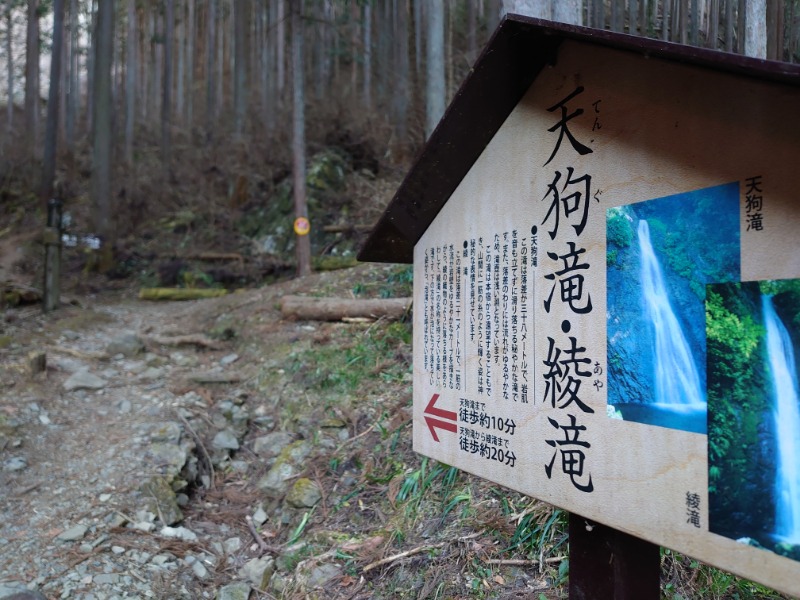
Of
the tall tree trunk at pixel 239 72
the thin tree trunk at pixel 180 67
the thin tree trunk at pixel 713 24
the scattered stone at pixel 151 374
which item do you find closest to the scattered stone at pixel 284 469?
the scattered stone at pixel 151 374

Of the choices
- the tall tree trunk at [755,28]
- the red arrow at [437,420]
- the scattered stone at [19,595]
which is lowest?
the scattered stone at [19,595]

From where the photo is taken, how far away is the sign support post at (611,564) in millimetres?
1716

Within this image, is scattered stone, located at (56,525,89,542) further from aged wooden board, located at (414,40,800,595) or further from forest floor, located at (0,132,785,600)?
aged wooden board, located at (414,40,800,595)

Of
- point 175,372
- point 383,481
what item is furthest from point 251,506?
point 175,372

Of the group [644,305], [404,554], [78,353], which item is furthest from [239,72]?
[644,305]

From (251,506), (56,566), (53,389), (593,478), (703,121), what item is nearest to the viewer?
(703,121)

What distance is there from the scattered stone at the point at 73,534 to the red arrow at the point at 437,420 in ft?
9.70

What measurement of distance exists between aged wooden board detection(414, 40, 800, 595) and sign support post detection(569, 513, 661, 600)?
24 cm

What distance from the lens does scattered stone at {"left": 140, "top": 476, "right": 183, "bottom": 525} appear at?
4.12 meters

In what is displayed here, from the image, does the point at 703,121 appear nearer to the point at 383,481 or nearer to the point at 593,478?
the point at 593,478

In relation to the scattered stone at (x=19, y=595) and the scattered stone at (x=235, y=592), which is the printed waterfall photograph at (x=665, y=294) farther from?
the scattered stone at (x=19, y=595)

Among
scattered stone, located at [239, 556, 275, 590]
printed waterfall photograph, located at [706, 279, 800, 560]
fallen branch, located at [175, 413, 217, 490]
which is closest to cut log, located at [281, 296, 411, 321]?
fallen branch, located at [175, 413, 217, 490]

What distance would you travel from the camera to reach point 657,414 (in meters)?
1.41

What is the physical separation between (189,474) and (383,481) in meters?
1.80
